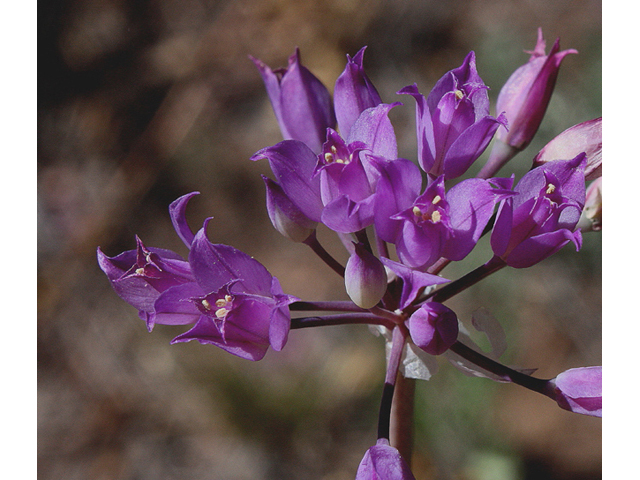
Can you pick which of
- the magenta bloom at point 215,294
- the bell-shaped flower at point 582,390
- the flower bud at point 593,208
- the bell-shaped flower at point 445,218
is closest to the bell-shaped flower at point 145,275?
the magenta bloom at point 215,294

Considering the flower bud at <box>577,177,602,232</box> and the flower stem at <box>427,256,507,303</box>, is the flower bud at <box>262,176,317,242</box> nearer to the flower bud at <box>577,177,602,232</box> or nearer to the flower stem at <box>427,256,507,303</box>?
the flower stem at <box>427,256,507,303</box>

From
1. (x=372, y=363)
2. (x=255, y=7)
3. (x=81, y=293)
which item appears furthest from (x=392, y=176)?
(x=81, y=293)

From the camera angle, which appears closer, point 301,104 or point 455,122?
point 455,122

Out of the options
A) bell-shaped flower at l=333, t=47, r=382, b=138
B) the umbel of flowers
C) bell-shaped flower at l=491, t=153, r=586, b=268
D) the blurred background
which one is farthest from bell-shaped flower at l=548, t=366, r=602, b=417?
the blurred background

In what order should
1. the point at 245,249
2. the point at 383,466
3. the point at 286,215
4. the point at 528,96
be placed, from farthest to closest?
the point at 245,249, the point at 528,96, the point at 286,215, the point at 383,466

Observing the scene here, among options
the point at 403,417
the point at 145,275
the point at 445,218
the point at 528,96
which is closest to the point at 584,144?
the point at 528,96

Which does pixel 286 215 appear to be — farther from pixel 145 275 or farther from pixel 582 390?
pixel 582 390
